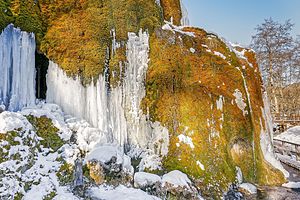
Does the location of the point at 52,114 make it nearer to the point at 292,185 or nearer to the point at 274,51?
the point at 292,185

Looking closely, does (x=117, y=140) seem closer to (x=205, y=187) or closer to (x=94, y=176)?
(x=94, y=176)

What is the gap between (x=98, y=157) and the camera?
688 centimetres

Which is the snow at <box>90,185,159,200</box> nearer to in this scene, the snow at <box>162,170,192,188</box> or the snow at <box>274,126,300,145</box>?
the snow at <box>162,170,192,188</box>

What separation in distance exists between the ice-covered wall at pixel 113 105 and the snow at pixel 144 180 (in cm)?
138

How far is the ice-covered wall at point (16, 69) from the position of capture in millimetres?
7262

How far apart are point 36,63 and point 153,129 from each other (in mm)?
4233

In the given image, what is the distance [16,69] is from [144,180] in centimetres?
452

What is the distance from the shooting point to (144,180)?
700 centimetres

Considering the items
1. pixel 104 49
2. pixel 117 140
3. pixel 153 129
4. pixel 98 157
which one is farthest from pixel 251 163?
pixel 104 49

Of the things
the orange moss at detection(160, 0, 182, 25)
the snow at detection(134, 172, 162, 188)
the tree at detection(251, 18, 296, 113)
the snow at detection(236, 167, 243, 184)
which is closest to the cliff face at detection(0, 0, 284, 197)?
the snow at detection(236, 167, 243, 184)

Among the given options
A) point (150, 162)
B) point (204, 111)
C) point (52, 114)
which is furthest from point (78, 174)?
point (204, 111)

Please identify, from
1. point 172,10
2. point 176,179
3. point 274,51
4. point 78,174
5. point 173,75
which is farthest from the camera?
point 274,51

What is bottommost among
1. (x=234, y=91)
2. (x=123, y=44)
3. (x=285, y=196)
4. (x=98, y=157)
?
(x=285, y=196)

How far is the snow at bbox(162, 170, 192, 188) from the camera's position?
707 cm
